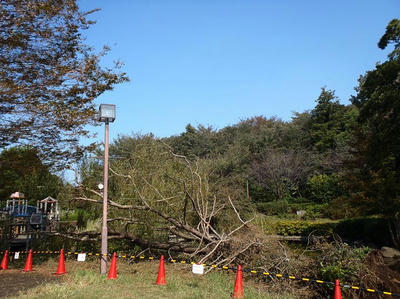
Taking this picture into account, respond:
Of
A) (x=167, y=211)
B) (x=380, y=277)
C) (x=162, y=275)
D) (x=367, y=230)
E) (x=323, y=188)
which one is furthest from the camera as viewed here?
(x=323, y=188)

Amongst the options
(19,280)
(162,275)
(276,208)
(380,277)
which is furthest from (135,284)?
(276,208)

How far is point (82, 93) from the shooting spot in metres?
10.1

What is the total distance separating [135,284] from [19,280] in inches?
113

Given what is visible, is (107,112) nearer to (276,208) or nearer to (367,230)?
(367,230)

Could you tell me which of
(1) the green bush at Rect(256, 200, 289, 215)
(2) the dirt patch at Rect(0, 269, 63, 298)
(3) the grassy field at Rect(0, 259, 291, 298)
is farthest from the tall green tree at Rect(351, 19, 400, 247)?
(1) the green bush at Rect(256, 200, 289, 215)

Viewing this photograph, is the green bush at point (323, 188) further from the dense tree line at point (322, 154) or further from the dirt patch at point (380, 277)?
the dirt patch at point (380, 277)

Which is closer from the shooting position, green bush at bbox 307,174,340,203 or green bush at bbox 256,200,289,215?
green bush at bbox 256,200,289,215

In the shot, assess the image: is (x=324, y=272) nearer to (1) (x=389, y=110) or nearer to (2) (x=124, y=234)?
(2) (x=124, y=234)

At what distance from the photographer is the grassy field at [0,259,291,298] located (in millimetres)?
5906

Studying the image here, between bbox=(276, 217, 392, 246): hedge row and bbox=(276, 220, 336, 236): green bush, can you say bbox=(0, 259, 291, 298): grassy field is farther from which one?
bbox=(276, 220, 336, 236): green bush

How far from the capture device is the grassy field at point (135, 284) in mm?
5906

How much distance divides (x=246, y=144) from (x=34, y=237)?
82.2 ft

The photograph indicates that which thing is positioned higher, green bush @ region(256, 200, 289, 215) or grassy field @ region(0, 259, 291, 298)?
green bush @ region(256, 200, 289, 215)

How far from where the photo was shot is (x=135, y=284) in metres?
6.90
